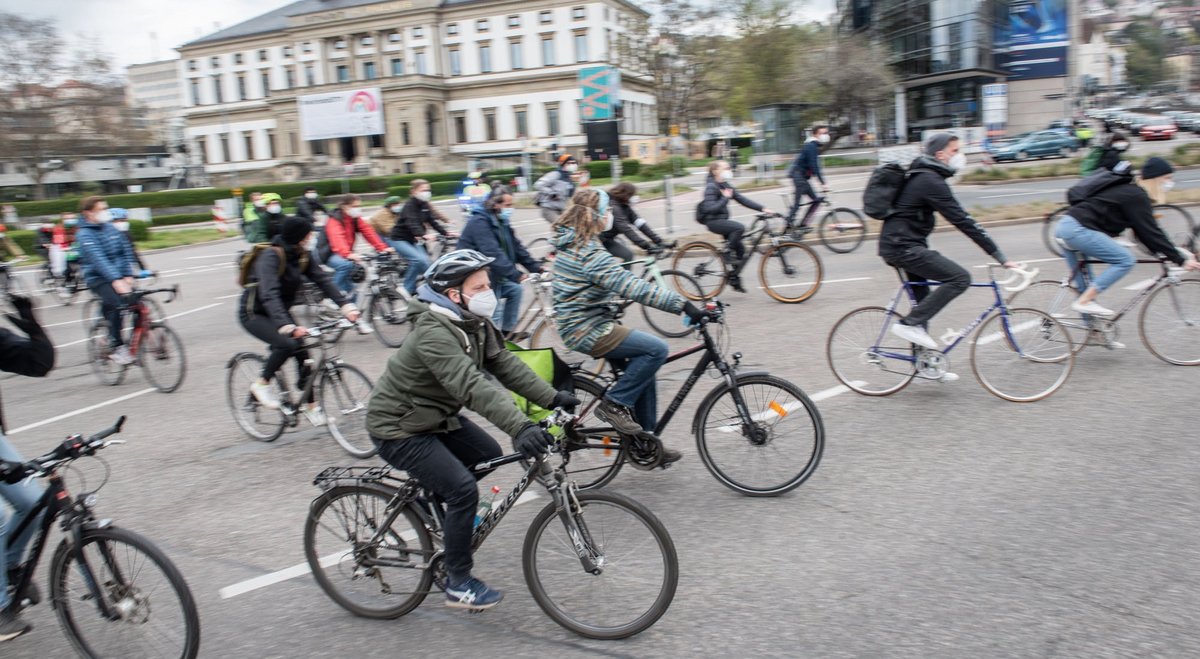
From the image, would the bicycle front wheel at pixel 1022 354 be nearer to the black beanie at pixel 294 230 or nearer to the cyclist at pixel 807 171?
the black beanie at pixel 294 230

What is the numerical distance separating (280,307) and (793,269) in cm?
662

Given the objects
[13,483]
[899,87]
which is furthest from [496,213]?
[899,87]

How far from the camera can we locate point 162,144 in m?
96.2

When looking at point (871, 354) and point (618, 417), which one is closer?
point (618, 417)

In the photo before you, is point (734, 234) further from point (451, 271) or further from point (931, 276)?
point (451, 271)

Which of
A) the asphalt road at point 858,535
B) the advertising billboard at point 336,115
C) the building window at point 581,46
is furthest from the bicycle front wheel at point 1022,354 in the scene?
the building window at point 581,46

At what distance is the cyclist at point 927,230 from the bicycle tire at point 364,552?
4.30 meters

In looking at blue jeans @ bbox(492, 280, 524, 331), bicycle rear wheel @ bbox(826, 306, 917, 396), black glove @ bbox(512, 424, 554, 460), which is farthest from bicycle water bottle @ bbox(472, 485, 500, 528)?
blue jeans @ bbox(492, 280, 524, 331)

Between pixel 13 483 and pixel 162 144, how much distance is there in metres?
105

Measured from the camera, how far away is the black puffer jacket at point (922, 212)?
21.9 ft

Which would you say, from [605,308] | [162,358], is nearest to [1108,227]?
[605,308]

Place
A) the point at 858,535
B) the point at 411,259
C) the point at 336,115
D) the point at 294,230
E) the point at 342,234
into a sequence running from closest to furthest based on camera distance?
the point at 858,535
the point at 294,230
the point at 411,259
the point at 342,234
the point at 336,115

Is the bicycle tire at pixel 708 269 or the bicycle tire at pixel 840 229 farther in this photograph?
the bicycle tire at pixel 840 229

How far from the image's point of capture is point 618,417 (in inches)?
205
